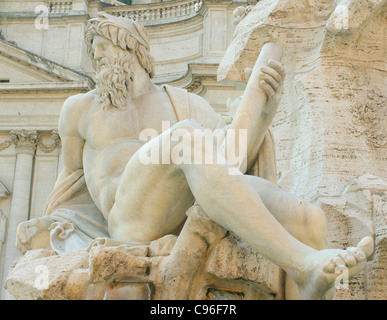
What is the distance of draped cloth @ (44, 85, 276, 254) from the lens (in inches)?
117

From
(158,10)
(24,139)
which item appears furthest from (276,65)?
(158,10)

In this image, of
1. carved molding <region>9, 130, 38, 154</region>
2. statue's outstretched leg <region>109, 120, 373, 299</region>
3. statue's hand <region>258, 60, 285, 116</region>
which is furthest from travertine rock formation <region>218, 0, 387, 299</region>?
carved molding <region>9, 130, 38, 154</region>

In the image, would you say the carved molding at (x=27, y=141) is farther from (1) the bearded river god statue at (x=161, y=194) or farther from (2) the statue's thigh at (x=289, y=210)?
(2) the statue's thigh at (x=289, y=210)

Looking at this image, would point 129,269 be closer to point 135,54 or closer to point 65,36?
point 135,54

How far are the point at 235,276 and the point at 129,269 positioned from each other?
0.41 m

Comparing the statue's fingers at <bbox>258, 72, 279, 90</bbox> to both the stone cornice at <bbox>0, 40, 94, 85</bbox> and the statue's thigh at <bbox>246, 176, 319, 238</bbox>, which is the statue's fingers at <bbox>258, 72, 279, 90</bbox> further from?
the stone cornice at <bbox>0, 40, 94, 85</bbox>

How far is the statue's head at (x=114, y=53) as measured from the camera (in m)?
3.12

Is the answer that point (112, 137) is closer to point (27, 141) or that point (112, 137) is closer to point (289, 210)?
point (289, 210)

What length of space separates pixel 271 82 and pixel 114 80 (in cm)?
77

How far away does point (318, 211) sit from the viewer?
259 centimetres

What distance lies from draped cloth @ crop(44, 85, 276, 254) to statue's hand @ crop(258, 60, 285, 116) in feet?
0.50

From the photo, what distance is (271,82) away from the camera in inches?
114

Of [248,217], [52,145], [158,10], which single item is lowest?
[248,217]
